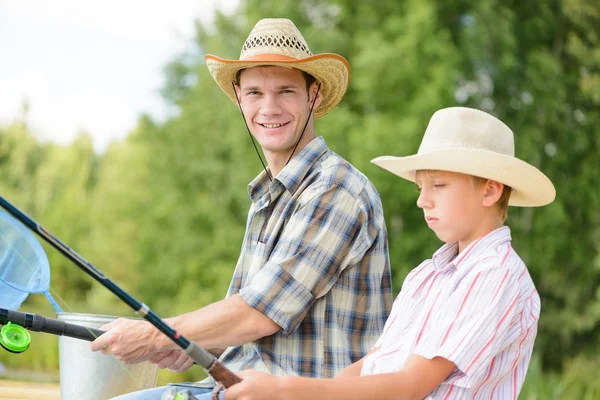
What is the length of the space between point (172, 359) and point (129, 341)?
0.30 meters

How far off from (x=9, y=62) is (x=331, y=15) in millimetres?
18309

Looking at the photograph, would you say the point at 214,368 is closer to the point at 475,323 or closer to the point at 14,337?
the point at 475,323

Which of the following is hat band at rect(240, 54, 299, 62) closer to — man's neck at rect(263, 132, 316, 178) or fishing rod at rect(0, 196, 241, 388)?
man's neck at rect(263, 132, 316, 178)

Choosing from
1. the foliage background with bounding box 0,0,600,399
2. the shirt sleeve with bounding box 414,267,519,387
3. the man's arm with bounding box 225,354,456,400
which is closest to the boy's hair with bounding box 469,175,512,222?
the shirt sleeve with bounding box 414,267,519,387

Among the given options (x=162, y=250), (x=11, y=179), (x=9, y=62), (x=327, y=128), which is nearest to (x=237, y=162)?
(x=327, y=128)

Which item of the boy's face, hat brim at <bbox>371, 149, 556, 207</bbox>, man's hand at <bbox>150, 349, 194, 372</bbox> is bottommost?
man's hand at <bbox>150, 349, 194, 372</bbox>

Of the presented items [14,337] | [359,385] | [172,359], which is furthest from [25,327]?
[359,385]

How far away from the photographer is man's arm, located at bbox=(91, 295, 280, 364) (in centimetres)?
243

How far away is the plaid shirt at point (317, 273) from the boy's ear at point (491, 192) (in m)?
0.60

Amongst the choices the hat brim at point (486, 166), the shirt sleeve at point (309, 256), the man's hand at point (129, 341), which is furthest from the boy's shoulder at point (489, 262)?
the man's hand at point (129, 341)

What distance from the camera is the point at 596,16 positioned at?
15.2 meters

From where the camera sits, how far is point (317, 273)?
8.29 ft

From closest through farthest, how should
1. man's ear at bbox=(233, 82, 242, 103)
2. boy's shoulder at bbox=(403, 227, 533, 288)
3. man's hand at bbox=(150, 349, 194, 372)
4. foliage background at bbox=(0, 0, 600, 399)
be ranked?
boy's shoulder at bbox=(403, 227, 533, 288) → man's hand at bbox=(150, 349, 194, 372) → man's ear at bbox=(233, 82, 242, 103) → foliage background at bbox=(0, 0, 600, 399)

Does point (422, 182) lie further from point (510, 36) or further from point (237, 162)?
point (237, 162)
